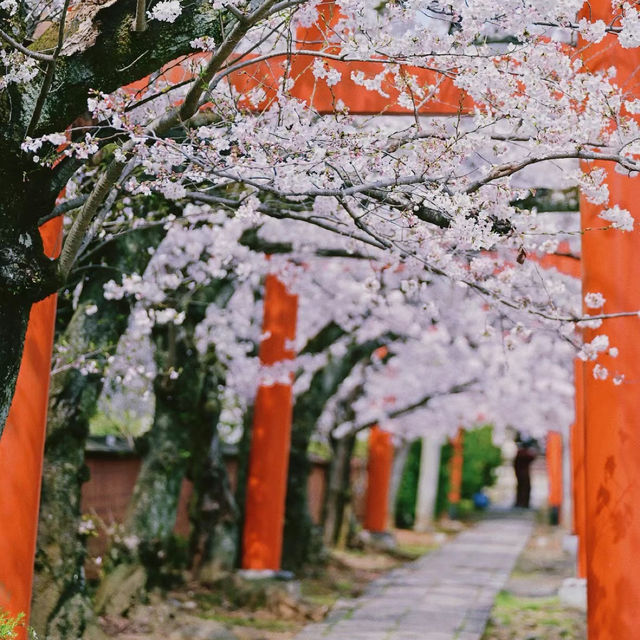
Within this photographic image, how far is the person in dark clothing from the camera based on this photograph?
36219 mm

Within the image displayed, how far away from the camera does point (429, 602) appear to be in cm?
1187

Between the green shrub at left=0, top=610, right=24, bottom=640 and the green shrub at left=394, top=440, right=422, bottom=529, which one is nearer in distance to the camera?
the green shrub at left=0, top=610, right=24, bottom=640

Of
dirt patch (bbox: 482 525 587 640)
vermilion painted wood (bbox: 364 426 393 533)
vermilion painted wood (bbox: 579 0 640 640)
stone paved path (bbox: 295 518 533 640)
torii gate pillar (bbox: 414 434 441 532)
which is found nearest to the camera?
vermilion painted wood (bbox: 579 0 640 640)

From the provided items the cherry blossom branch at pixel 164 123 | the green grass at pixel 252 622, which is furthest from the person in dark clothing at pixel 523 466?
the cherry blossom branch at pixel 164 123

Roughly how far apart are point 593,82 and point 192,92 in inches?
79.4

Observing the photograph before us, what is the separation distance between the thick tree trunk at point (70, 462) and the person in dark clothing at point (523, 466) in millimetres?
29820

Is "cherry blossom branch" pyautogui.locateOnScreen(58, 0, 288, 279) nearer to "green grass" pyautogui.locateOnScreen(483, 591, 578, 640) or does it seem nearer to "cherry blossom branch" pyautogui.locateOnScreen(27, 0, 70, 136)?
"cherry blossom branch" pyautogui.locateOnScreen(27, 0, 70, 136)

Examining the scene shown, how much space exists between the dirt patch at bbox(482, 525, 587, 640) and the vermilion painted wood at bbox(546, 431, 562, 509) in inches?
393

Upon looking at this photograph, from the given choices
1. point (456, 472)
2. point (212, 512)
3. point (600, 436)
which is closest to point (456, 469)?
point (456, 472)

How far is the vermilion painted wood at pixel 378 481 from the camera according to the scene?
64.5ft

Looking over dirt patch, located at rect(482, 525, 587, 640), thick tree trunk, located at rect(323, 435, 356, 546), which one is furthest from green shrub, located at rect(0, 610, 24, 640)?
thick tree trunk, located at rect(323, 435, 356, 546)

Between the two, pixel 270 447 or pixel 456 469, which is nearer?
pixel 270 447

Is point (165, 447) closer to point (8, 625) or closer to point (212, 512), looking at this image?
point (212, 512)

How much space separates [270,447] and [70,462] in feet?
13.3
